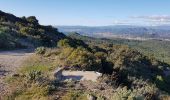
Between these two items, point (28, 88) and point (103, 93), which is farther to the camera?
point (28, 88)

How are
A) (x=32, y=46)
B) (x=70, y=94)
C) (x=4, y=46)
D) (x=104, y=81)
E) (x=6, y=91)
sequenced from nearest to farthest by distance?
(x=70, y=94)
(x=6, y=91)
(x=104, y=81)
(x=4, y=46)
(x=32, y=46)

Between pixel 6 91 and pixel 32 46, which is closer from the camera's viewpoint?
pixel 6 91

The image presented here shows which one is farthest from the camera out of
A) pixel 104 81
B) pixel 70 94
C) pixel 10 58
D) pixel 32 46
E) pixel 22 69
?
→ pixel 32 46

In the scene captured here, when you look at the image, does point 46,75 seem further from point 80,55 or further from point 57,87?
point 80,55

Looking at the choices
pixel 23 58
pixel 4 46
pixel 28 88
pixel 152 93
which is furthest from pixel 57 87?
pixel 4 46

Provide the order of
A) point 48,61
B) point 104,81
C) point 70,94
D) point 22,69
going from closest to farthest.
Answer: point 70,94 < point 104,81 < point 22,69 < point 48,61

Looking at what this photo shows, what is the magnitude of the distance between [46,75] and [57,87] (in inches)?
79.7

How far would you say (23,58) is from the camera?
20750 millimetres

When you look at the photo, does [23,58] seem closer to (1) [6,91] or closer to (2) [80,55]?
(2) [80,55]

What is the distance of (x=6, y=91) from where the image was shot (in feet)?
42.2

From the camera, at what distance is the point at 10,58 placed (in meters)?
20.7

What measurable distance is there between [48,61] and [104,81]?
214 inches

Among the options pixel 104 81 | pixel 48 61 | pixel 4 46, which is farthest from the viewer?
pixel 4 46

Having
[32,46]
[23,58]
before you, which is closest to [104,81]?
[23,58]
